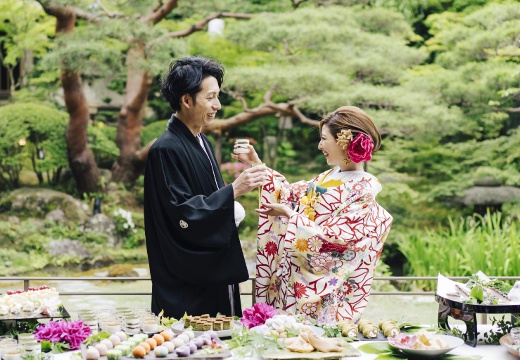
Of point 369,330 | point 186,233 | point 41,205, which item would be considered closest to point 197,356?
point 186,233

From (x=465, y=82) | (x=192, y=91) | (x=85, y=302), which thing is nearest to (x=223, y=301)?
(x=192, y=91)

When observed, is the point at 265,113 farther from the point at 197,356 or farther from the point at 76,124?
the point at 197,356

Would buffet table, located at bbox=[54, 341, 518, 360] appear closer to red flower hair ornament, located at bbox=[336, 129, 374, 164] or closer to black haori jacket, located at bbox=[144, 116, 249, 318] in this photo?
black haori jacket, located at bbox=[144, 116, 249, 318]

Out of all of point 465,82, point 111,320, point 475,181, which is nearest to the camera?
point 111,320

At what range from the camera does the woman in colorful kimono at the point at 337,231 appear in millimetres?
3152

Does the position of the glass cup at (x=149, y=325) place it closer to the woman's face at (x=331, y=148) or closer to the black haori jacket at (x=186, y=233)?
the black haori jacket at (x=186, y=233)

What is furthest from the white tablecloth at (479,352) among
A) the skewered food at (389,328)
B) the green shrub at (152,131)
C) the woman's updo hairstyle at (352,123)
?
the green shrub at (152,131)

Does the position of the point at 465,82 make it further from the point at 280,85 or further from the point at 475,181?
the point at 280,85

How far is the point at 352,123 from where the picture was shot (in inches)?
127

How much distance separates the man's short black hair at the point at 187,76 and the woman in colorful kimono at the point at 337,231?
1.82 ft

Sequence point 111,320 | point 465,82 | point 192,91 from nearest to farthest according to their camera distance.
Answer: point 111,320, point 192,91, point 465,82

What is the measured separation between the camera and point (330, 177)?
3307 mm

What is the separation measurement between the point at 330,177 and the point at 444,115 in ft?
25.6

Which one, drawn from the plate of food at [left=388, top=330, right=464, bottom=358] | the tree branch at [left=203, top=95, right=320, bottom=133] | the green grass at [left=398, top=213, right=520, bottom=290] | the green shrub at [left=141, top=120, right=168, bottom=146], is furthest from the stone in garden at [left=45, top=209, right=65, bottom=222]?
the plate of food at [left=388, top=330, right=464, bottom=358]
